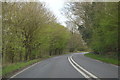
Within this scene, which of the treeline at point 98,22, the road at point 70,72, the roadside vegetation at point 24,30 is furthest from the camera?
the treeline at point 98,22

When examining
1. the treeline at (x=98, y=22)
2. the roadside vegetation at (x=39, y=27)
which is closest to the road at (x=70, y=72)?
the roadside vegetation at (x=39, y=27)

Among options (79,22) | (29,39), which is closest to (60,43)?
(79,22)

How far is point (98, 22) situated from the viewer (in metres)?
30.4

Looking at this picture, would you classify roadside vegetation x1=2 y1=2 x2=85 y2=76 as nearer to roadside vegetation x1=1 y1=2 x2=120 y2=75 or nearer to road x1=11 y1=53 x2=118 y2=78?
roadside vegetation x1=1 y1=2 x2=120 y2=75

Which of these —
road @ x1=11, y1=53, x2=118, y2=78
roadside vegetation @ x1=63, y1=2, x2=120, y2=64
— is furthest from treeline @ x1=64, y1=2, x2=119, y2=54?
road @ x1=11, y1=53, x2=118, y2=78

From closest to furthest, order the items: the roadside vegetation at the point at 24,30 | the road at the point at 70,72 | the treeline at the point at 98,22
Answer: the road at the point at 70,72
the roadside vegetation at the point at 24,30
the treeline at the point at 98,22

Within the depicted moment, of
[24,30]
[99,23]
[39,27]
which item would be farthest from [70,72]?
[39,27]

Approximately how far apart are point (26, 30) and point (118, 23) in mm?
15758

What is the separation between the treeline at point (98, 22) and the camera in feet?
69.3

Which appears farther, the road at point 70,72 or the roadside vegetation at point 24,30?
the roadside vegetation at point 24,30

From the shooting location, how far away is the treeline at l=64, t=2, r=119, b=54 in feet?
69.3

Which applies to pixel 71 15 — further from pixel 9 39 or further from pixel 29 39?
pixel 9 39

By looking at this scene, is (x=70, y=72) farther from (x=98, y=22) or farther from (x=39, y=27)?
(x=39, y=27)

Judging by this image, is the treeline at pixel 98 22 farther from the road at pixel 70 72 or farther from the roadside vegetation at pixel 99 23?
the road at pixel 70 72
